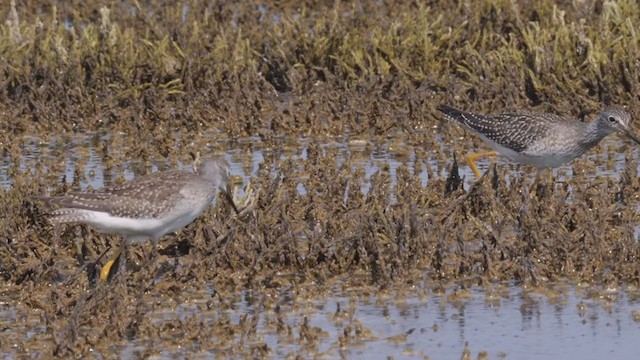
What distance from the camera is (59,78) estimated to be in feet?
47.2

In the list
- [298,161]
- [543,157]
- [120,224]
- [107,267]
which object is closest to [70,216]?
[120,224]

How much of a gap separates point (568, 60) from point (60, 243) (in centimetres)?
641

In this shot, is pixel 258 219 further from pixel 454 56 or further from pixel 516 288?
pixel 454 56

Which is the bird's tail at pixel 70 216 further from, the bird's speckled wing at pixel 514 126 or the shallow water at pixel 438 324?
the bird's speckled wing at pixel 514 126

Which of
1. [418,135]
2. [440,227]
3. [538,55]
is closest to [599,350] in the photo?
[440,227]

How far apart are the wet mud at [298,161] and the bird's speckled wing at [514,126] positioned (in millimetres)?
397

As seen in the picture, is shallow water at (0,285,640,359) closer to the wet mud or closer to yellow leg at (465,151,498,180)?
the wet mud

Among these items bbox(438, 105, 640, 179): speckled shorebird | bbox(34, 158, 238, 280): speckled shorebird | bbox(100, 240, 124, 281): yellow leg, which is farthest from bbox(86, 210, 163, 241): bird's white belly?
bbox(438, 105, 640, 179): speckled shorebird

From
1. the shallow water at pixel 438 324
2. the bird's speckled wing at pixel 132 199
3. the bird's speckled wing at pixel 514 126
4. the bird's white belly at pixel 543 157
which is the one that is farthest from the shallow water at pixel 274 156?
the shallow water at pixel 438 324

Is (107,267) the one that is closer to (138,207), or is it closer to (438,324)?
(138,207)

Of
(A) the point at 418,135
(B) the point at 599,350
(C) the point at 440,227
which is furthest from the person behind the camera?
(A) the point at 418,135

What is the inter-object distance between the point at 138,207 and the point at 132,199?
0.11 m

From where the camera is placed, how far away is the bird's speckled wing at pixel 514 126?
11625 millimetres

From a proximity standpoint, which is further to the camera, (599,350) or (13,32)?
(13,32)
